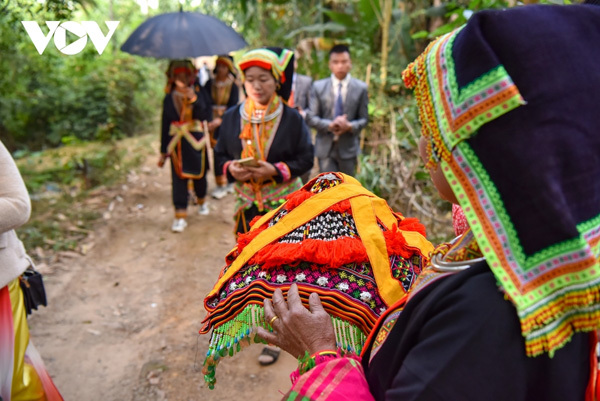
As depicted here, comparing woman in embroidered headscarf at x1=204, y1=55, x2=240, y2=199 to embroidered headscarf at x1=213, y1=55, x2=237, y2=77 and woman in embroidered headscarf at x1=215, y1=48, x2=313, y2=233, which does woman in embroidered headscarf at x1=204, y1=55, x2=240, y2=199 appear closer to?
embroidered headscarf at x1=213, y1=55, x2=237, y2=77

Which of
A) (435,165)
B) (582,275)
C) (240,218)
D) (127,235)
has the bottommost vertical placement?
(127,235)

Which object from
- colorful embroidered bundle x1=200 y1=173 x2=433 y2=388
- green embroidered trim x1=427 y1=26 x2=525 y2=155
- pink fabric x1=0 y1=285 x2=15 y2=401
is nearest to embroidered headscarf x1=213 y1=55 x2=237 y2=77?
pink fabric x1=0 y1=285 x2=15 y2=401

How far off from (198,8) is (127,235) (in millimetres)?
10608

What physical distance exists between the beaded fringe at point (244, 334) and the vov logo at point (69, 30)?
6.16 feet

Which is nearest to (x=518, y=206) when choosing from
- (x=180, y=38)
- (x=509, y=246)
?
(x=509, y=246)

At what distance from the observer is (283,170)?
3.44 meters

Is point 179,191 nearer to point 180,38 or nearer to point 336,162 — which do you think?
point 180,38

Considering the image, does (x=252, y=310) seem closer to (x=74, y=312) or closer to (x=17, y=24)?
(x=74, y=312)

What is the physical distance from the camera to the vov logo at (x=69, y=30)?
2.59 m

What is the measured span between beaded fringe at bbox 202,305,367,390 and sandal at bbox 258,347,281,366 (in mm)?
2031

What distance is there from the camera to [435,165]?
117 cm

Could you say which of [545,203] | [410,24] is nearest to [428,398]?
[545,203]

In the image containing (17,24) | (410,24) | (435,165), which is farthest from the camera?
(410,24)

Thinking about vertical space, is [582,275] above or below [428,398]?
above
